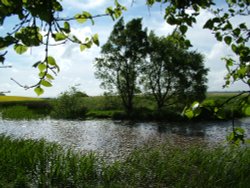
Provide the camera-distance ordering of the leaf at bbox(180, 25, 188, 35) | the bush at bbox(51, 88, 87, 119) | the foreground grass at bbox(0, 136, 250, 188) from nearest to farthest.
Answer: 1. the leaf at bbox(180, 25, 188, 35)
2. the foreground grass at bbox(0, 136, 250, 188)
3. the bush at bbox(51, 88, 87, 119)

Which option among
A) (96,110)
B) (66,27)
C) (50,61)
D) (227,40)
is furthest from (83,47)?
(96,110)

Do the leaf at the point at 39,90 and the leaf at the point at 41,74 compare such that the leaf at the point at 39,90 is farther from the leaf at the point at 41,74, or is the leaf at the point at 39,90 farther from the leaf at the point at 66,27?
the leaf at the point at 66,27

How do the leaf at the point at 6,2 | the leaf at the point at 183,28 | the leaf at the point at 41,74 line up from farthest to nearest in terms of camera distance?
1. the leaf at the point at 183,28
2. the leaf at the point at 41,74
3. the leaf at the point at 6,2

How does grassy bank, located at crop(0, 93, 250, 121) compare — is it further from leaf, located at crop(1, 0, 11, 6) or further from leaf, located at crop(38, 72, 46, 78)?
leaf, located at crop(1, 0, 11, 6)

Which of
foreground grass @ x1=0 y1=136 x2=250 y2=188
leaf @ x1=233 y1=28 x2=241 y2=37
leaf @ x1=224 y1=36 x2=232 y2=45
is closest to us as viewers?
leaf @ x1=224 y1=36 x2=232 y2=45

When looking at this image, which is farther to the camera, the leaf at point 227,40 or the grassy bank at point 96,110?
the grassy bank at point 96,110

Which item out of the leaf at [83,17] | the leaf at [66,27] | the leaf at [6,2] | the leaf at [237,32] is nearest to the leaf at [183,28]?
the leaf at [237,32]

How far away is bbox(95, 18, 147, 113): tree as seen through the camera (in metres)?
35.4

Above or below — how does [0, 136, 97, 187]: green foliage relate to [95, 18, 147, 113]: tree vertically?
below

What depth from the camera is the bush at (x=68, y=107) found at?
112ft

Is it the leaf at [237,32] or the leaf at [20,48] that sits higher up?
the leaf at [237,32]

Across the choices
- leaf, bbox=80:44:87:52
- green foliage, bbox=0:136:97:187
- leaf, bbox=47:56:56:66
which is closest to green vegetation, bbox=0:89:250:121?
green foliage, bbox=0:136:97:187

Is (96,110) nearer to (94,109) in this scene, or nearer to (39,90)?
(94,109)

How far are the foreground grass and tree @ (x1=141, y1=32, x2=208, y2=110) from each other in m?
25.6
